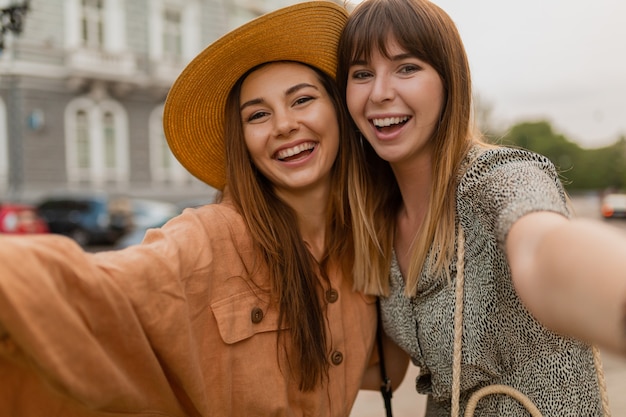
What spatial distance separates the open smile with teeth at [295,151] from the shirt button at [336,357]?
706 millimetres

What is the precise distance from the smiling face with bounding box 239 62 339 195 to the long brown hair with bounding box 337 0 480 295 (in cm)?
17

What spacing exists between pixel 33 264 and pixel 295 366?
0.95 m

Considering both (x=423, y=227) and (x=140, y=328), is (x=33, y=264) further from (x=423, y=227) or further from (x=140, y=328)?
(x=423, y=227)

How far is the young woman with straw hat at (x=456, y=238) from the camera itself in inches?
44.4

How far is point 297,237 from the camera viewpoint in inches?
78.7

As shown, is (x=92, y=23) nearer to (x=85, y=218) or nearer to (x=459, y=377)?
(x=85, y=218)

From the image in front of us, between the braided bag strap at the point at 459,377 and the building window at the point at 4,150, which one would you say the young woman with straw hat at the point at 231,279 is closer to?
the braided bag strap at the point at 459,377

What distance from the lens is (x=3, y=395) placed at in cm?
128

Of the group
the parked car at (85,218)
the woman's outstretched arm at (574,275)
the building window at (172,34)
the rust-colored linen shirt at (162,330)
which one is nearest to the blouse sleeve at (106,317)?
the rust-colored linen shirt at (162,330)

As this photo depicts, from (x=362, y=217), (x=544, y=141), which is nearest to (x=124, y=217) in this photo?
(x=362, y=217)

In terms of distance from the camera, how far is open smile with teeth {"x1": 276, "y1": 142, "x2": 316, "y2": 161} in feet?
6.72

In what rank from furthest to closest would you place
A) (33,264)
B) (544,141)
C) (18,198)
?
1. (544,141)
2. (18,198)
3. (33,264)

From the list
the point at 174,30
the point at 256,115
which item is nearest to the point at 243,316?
the point at 256,115

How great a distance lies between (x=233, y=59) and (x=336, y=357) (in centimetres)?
111
